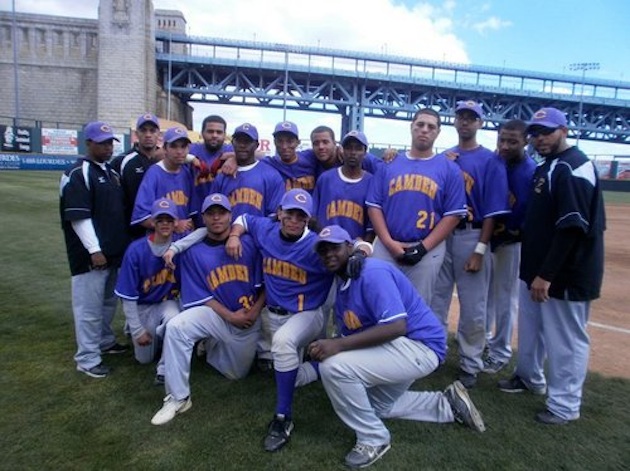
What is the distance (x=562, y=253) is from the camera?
10.5 feet

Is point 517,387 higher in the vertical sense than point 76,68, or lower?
lower

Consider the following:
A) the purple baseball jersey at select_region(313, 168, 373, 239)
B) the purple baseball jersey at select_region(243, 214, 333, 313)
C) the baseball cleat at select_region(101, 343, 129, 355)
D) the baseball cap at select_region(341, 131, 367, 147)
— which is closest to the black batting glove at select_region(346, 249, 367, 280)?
the purple baseball jersey at select_region(243, 214, 333, 313)

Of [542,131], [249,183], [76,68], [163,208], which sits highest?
[76,68]

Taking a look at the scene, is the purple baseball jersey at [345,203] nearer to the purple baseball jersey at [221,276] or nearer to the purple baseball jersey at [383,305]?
the purple baseball jersey at [221,276]

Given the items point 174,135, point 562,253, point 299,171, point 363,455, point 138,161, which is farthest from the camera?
point 299,171

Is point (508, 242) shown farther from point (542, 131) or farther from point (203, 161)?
point (203, 161)

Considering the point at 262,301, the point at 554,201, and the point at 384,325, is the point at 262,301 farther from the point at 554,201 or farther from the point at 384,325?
the point at 554,201

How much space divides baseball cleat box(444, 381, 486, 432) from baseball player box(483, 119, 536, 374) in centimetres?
107

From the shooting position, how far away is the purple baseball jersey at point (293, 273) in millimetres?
3617

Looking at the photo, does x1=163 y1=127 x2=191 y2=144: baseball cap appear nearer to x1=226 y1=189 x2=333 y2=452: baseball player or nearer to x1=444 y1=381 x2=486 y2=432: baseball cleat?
x1=226 y1=189 x2=333 y2=452: baseball player

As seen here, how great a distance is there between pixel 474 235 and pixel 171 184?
2.68 m

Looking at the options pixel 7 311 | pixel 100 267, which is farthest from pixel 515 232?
pixel 7 311

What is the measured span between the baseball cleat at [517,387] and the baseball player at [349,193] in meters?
1.64

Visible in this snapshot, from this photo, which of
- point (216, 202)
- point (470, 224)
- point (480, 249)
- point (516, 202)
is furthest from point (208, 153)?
point (516, 202)
